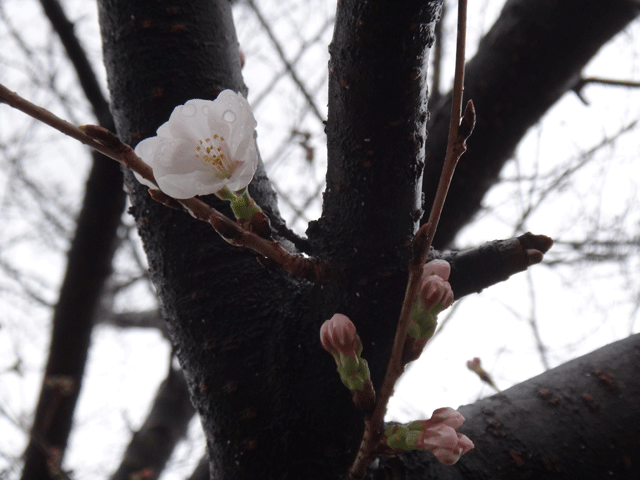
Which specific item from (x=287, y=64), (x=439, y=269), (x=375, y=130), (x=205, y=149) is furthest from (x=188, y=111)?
(x=287, y=64)

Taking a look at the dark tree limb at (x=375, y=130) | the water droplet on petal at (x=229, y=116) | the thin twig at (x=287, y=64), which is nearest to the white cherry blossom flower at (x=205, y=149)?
the water droplet on petal at (x=229, y=116)

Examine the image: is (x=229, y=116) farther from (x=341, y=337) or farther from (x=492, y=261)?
(x=492, y=261)

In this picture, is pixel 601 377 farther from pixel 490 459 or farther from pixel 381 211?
pixel 381 211

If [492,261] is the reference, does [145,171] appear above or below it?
above

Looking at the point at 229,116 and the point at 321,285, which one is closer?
the point at 229,116

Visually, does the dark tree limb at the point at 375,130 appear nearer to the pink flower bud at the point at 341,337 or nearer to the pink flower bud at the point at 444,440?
the pink flower bud at the point at 341,337
